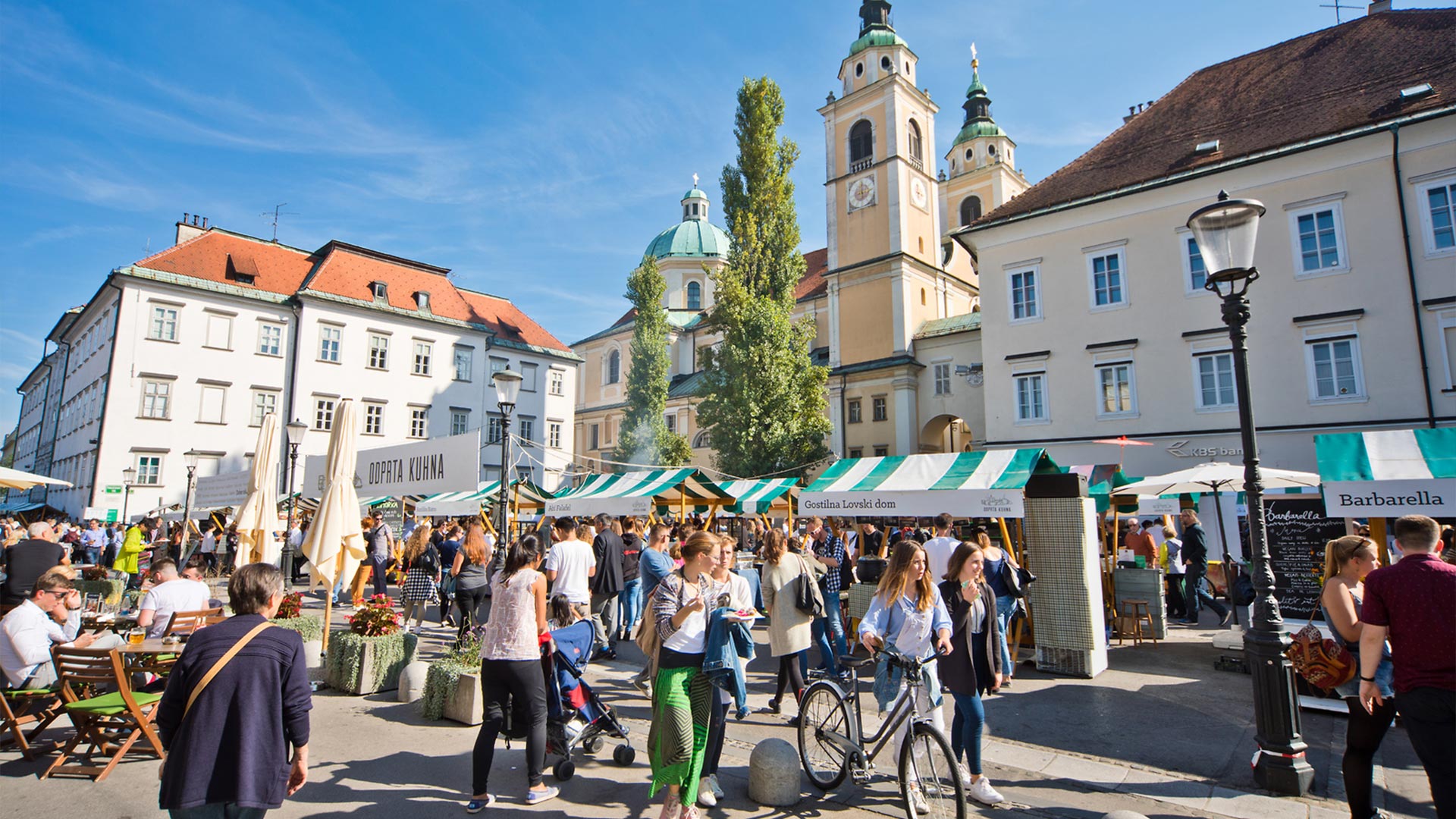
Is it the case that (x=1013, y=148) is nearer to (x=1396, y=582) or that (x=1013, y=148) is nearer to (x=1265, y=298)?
(x=1265, y=298)

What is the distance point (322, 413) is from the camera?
1347 inches

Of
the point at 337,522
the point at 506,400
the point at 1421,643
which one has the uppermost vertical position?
the point at 506,400

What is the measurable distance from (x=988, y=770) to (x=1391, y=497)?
6.31 m

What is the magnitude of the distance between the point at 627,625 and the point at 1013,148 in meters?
51.5

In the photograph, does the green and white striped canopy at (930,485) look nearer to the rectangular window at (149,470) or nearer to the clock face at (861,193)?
the rectangular window at (149,470)

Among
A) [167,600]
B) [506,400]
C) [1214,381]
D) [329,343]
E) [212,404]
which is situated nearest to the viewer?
[167,600]

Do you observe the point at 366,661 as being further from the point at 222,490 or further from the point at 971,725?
the point at 222,490

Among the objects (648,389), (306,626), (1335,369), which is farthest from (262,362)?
(1335,369)

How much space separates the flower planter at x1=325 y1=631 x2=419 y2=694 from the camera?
827 cm

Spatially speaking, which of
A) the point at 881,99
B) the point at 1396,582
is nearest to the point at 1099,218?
the point at 881,99

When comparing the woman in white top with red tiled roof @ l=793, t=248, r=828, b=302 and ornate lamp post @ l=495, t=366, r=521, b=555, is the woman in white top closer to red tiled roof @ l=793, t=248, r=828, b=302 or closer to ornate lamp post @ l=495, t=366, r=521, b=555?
ornate lamp post @ l=495, t=366, r=521, b=555

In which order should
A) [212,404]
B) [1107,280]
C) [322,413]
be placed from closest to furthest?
[1107,280]
[212,404]
[322,413]

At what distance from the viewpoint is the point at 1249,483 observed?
5.88m

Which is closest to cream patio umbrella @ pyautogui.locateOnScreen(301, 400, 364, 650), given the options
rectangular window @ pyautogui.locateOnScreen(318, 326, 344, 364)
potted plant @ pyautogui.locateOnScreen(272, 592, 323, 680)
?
potted plant @ pyautogui.locateOnScreen(272, 592, 323, 680)
